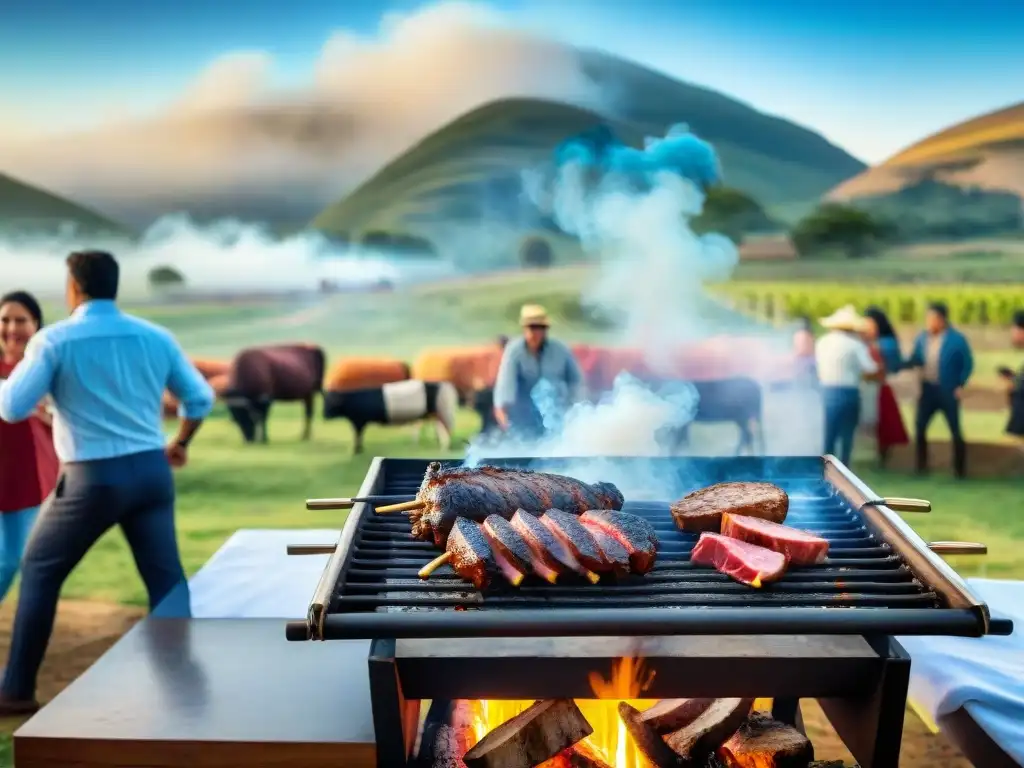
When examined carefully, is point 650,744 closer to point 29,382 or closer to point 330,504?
point 330,504

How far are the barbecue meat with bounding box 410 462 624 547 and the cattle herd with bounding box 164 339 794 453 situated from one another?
26.9 feet

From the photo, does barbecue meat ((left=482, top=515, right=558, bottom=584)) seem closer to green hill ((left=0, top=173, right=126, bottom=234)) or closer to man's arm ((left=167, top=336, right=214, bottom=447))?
man's arm ((left=167, top=336, right=214, bottom=447))

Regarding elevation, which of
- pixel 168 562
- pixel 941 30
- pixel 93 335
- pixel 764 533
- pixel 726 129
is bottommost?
pixel 168 562

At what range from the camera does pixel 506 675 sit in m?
2.46

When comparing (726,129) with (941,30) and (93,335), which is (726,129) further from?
(93,335)

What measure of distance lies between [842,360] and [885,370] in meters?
2.26

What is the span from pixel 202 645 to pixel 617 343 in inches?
402

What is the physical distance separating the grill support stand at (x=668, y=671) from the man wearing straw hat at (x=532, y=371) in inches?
162

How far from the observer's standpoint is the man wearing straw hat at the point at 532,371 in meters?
6.59

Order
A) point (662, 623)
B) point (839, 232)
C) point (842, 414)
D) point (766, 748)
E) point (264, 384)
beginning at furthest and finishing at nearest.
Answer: point (839, 232), point (264, 384), point (842, 414), point (766, 748), point (662, 623)

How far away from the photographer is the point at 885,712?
2.41 m

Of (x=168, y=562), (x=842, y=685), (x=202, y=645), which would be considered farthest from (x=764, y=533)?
(x=168, y=562)

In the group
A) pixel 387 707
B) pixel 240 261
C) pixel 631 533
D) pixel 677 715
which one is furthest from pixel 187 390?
pixel 240 261

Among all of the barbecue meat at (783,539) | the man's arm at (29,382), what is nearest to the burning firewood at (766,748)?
the barbecue meat at (783,539)
